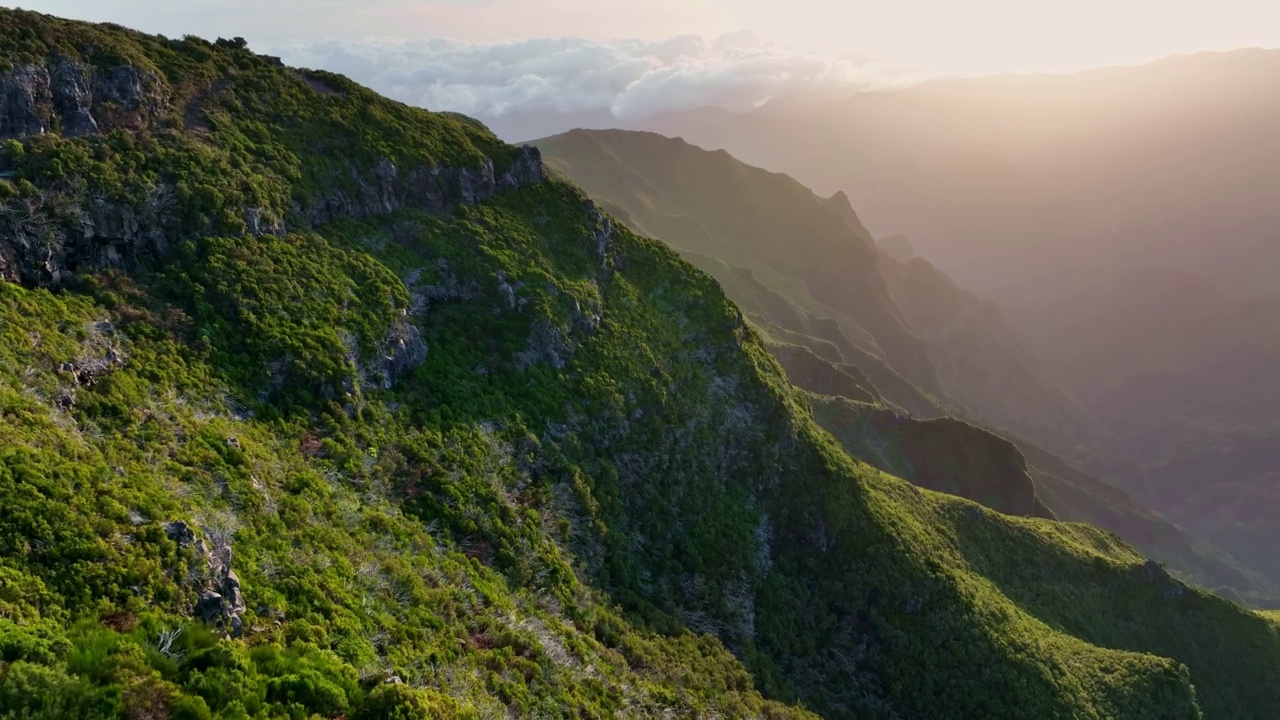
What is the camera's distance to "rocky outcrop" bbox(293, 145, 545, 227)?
40.6 metres

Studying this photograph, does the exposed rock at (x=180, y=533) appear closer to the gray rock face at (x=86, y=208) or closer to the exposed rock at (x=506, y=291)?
the gray rock face at (x=86, y=208)

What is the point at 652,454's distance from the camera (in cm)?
4359

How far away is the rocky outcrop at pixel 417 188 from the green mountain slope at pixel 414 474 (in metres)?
0.24

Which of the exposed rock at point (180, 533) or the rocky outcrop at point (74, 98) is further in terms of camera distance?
the rocky outcrop at point (74, 98)

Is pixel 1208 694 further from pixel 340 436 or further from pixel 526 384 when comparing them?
pixel 340 436

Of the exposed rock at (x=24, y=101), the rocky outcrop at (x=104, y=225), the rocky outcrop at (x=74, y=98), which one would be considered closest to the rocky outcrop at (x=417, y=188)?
the rocky outcrop at (x=104, y=225)

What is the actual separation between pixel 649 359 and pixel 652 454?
318 inches

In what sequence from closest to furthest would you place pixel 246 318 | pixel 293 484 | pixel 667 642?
pixel 293 484
pixel 246 318
pixel 667 642

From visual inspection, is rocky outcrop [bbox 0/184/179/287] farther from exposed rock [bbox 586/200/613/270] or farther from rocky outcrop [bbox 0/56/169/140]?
exposed rock [bbox 586/200/613/270]

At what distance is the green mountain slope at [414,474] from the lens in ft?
55.8

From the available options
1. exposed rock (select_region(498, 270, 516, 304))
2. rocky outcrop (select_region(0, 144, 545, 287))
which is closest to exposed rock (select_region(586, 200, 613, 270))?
exposed rock (select_region(498, 270, 516, 304))

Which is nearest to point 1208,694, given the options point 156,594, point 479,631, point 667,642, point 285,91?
point 667,642

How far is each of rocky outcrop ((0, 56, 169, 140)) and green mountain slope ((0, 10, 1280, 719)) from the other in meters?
0.17

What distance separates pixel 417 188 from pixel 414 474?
25508mm
